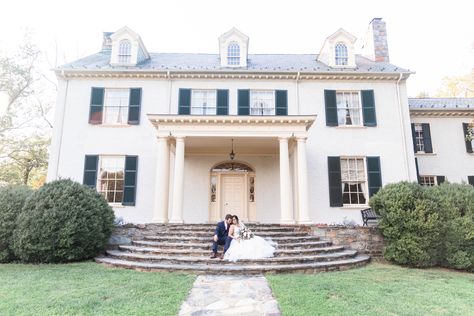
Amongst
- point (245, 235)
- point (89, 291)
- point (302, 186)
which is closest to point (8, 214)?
point (89, 291)

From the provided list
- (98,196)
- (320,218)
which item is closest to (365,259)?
(320,218)

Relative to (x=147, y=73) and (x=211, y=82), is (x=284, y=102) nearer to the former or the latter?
(x=211, y=82)

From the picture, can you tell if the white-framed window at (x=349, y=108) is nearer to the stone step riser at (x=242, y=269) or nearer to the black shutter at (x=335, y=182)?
the black shutter at (x=335, y=182)

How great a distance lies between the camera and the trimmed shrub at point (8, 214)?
7.77 m

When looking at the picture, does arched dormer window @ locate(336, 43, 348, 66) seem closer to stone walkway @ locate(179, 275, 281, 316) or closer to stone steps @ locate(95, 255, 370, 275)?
stone steps @ locate(95, 255, 370, 275)

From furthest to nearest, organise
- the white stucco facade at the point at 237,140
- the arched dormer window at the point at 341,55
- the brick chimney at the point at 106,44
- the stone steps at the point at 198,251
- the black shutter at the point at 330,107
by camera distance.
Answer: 1. the brick chimney at the point at 106,44
2. the arched dormer window at the point at 341,55
3. the black shutter at the point at 330,107
4. the white stucco facade at the point at 237,140
5. the stone steps at the point at 198,251

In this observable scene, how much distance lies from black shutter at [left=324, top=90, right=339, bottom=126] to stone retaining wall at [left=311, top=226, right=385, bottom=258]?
506cm

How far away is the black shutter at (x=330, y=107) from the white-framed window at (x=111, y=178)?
29.5 ft

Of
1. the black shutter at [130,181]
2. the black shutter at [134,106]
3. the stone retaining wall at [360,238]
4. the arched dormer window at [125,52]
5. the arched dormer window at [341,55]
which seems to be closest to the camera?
the stone retaining wall at [360,238]

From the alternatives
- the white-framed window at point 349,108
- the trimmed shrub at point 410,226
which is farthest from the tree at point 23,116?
the trimmed shrub at point 410,226

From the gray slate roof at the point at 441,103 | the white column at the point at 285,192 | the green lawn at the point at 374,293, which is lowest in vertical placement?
the green lawn at the point at 374,293

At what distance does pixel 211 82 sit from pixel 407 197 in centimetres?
886

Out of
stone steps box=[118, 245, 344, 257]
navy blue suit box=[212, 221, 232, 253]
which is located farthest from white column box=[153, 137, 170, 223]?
navy blue suit box=[212, 221, 232, 253]

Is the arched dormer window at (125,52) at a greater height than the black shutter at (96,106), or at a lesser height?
greater
